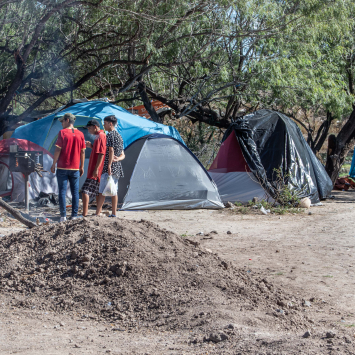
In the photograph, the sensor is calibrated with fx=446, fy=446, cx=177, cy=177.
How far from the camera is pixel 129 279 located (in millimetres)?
3967

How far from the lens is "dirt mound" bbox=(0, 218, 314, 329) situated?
3.53 m

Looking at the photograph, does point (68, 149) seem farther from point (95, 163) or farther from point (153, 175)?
point (153, 175)

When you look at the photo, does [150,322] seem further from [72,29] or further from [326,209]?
[72,29]

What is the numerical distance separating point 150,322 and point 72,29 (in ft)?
35.9

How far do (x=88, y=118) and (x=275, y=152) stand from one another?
436cm

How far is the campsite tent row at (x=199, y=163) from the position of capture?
934 cm

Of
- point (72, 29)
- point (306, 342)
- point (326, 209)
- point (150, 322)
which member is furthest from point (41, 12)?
point (306, 342)

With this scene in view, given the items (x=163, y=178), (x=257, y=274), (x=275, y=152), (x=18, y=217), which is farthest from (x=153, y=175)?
(x=257, y=274)

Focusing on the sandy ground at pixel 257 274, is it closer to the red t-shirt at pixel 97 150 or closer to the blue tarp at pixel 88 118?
the red t-shirt at pixel 97 150

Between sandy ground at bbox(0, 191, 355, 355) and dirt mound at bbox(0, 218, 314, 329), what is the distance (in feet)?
0.68

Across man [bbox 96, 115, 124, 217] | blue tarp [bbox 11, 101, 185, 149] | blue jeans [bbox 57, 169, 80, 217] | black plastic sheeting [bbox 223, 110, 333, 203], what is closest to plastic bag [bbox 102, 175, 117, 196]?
man [bbox 96, 115, 124, 217]

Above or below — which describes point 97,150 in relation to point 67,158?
above

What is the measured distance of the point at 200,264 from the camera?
422cm

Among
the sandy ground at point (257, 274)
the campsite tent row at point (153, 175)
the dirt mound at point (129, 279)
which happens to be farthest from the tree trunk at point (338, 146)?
the dirt mound at point (129, 279)
